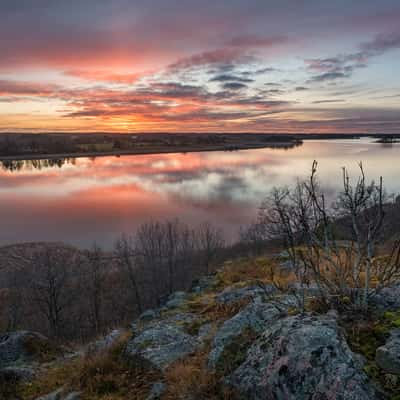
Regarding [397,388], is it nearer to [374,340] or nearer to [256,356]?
[374,340]

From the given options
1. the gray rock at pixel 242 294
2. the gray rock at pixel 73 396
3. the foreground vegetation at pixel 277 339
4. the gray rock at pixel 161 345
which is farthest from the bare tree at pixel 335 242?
the gray rock at pixel 73 396

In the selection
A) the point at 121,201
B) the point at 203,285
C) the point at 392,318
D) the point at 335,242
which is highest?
the point at 335,242

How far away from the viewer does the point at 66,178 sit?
61.6 metres

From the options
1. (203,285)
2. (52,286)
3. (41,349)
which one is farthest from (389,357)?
(52,286)

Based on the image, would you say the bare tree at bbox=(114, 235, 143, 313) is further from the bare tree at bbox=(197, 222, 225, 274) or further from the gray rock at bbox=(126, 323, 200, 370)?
the gray rock at bbox=(126, 323, 200, 370)

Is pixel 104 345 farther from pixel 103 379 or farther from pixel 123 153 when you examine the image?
pixel 123 153

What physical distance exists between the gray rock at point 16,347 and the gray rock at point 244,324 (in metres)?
4.11

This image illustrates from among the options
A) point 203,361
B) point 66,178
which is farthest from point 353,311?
point 66,178

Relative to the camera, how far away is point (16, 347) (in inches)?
273

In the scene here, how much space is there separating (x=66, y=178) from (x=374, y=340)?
6392 cm

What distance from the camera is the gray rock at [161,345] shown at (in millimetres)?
5094

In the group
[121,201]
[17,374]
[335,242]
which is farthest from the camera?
[121,201]

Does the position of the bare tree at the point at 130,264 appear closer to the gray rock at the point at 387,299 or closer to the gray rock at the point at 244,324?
the gray rock at the point at 244,324

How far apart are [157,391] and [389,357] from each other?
9.11 feet
